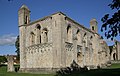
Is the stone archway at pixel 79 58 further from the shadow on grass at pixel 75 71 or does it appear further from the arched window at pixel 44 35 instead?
the arched window at pixel 44 35

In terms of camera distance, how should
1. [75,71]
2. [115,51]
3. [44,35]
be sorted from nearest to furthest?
[44,35] → [75,71] → [115,51]

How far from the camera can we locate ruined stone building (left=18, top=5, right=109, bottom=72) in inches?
1180

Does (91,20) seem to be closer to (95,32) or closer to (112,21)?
(95,32)

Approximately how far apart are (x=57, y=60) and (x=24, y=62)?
23.8 ft

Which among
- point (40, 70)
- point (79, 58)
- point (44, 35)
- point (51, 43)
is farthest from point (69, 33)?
point (40, 70)

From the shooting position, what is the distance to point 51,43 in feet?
99.5

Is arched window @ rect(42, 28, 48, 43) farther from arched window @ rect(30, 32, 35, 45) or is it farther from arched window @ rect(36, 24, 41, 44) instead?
arched window @ rect(30, 32, 35, 45)

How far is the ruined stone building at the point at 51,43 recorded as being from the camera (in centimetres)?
2998

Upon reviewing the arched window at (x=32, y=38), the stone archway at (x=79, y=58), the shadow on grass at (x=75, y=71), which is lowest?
the shadow on grass at (x=75, y=71)

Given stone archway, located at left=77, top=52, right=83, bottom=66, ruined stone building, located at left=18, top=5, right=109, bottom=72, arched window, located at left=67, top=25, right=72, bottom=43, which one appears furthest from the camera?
stone archway, located at left=77, top=52, right=83, bottom=66

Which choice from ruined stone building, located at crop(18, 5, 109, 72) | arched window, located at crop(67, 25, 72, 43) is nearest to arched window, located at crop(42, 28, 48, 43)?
ruined stone building, located at crop(18, 5, 109, 72)

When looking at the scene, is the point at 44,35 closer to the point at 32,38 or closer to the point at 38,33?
the point at 38,33

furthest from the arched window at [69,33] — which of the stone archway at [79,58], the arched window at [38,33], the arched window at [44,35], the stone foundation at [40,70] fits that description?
the stone foundation at [40,70]

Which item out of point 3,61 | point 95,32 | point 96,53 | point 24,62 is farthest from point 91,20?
point 3,61
